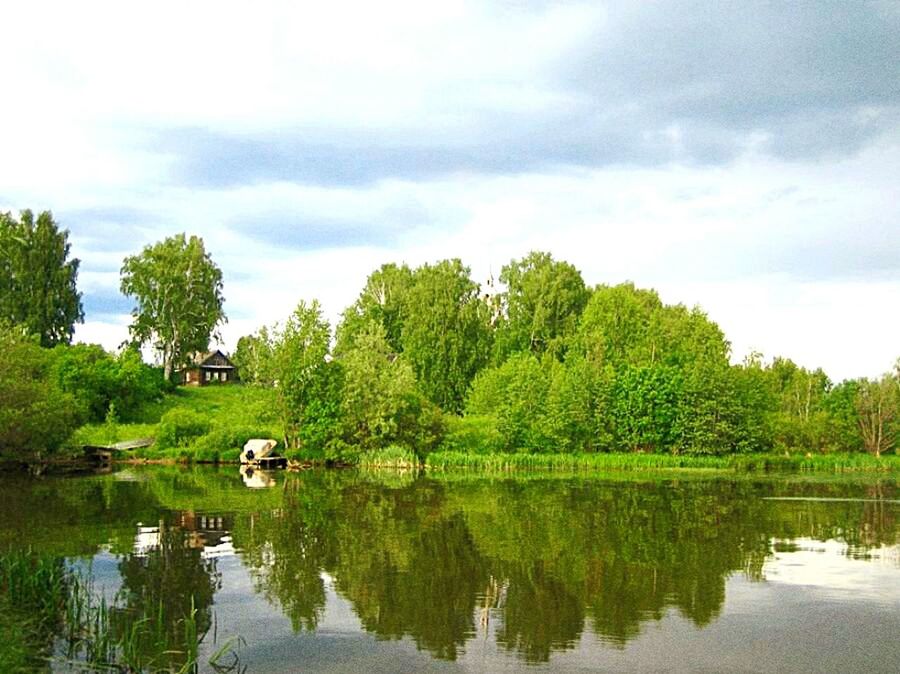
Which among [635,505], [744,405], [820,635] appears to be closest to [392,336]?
[744,405]

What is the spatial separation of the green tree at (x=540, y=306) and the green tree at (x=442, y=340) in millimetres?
2756

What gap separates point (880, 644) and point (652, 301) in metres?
64.0

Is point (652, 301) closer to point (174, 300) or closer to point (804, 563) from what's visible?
point (174, 300)

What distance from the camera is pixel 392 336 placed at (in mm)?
77312

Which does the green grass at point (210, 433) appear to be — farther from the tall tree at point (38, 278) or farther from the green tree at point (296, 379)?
the tall tree at point (38, 278)

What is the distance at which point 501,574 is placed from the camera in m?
15.5

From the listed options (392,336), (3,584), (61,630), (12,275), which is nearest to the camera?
(61,630)

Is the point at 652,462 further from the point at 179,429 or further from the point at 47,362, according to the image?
the point at 47,362

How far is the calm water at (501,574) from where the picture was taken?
1087 cm

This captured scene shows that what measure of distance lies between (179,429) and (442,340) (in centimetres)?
2470

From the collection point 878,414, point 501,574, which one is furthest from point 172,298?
point 501,574

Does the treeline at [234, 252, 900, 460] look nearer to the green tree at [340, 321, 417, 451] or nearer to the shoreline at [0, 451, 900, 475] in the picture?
the green tree at [340, 321, 417, 451]

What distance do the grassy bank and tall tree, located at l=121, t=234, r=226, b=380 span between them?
34.8 meters

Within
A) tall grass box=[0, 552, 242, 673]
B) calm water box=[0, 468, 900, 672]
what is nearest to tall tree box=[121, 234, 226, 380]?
calm water box=[0, 468, 900, 672]
